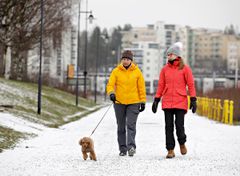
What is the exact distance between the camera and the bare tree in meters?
44.8

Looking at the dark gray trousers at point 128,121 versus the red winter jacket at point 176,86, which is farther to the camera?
the dark gray trousers at point 128,121

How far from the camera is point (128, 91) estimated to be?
491 inches

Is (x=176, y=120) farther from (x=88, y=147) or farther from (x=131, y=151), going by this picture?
(x=88, y=147)

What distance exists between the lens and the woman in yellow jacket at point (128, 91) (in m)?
12.5

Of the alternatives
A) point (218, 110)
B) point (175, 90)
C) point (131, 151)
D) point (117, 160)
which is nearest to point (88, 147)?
point (117, 160)

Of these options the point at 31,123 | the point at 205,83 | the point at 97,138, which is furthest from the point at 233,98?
the point at 205,83

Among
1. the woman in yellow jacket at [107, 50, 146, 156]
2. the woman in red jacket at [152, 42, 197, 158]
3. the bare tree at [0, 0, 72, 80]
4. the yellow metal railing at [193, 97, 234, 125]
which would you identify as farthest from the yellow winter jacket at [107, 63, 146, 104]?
Result: the bare tree at [0, 0, 72, 80]

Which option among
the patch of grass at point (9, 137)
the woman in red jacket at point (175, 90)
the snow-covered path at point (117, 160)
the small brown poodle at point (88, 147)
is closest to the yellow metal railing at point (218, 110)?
the snow-covered path at point (117, 160)

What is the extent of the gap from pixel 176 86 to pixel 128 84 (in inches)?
35.0

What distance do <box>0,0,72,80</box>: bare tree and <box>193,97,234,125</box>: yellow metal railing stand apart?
13.5 meters

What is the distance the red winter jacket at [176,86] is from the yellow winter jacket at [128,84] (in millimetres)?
482

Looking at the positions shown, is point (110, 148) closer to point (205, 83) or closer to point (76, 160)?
point (76, 160)

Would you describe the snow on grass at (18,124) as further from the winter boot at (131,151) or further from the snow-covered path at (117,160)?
the winter boot at (131,151)

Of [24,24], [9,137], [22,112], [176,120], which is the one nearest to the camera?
[176,120]
